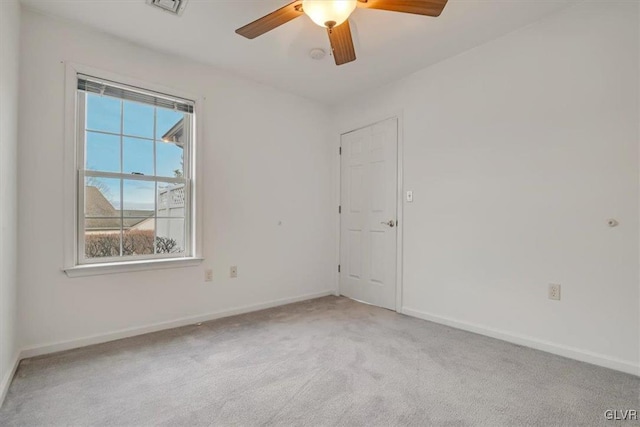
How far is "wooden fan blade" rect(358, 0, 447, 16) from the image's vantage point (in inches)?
65.3

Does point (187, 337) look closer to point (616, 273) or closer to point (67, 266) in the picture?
point (67, 266)

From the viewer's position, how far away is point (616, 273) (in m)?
2.10

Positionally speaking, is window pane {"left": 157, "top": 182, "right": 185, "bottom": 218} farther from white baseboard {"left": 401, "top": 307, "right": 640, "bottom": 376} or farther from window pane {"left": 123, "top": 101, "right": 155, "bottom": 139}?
white baseboard {"left": 401, "top": 307, "right": 640, "bottom": 376}

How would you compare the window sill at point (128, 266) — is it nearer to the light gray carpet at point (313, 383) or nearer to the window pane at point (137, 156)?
the light gray carpet at point (313, 383)

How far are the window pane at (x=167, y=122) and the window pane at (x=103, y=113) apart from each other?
1.03 ft

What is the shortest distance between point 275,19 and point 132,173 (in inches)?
70.7

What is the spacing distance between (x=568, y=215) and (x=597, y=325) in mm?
755

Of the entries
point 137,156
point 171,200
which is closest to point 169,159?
point 137,156

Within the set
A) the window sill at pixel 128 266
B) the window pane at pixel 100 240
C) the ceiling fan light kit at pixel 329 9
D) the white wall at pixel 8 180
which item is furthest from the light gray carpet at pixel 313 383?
the ceiling fan light kit at pixel 329 9

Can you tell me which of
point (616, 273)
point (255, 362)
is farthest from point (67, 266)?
point (616, 273)

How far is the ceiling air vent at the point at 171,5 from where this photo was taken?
2.19 m

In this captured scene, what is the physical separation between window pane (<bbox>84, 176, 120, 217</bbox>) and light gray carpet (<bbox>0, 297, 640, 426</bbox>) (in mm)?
1038

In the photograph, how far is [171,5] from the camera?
223 cm

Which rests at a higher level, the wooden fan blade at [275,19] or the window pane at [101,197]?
the wooden fan blade at [275,19]
